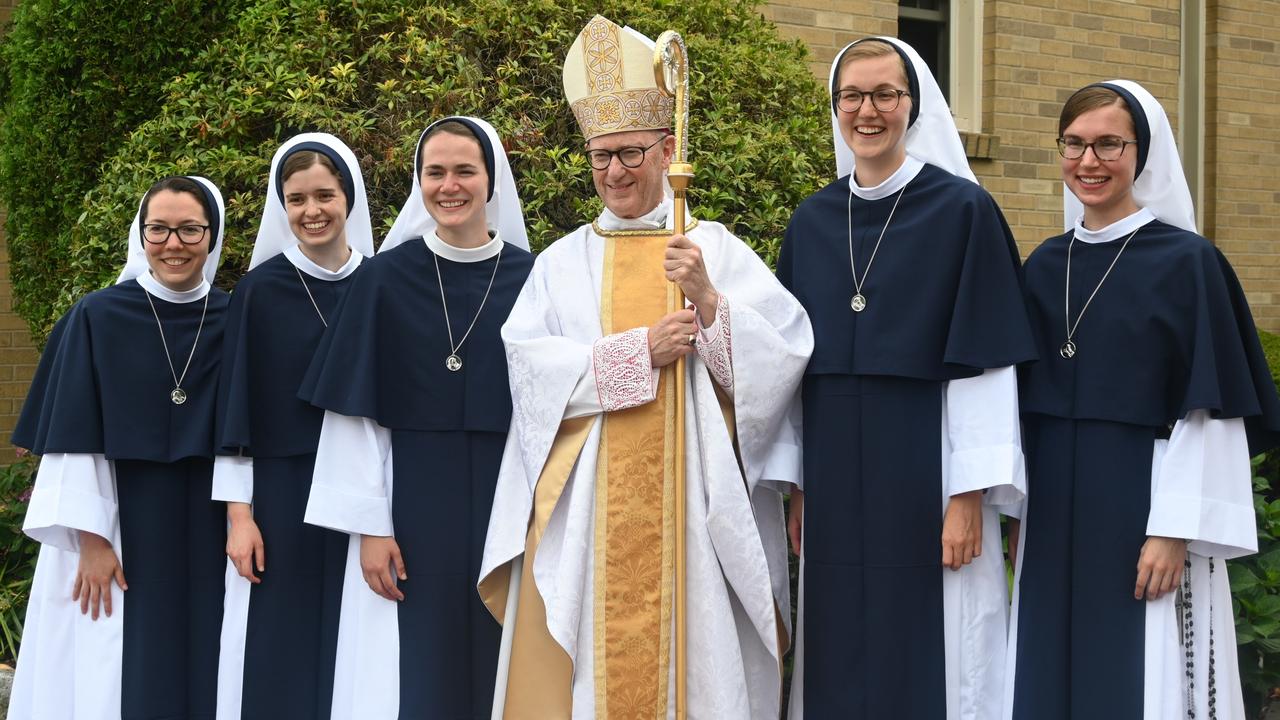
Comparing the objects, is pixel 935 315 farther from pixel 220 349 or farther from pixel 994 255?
pixel 220 349

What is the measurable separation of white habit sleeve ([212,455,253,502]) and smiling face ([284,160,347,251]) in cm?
76

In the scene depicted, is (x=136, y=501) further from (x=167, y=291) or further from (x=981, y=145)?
(x=981, y=145)

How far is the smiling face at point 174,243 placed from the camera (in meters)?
4.32

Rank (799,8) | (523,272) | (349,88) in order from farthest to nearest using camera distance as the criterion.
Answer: (799,8) → (349,88) → (523,272)

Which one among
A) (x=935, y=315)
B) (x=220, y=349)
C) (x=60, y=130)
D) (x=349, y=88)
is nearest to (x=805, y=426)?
(x=935, y=315)

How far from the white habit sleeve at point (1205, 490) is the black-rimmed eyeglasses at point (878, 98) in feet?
4.00

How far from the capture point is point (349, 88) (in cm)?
535

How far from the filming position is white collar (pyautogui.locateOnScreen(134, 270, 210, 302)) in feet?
14.4

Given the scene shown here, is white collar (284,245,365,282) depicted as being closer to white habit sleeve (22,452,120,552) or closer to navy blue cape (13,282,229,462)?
navy blue cape (13,282,229,462)

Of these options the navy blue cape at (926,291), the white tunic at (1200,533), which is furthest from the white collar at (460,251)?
the white tunic at (1200,533)

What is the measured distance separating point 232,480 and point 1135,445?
2745 millimetres

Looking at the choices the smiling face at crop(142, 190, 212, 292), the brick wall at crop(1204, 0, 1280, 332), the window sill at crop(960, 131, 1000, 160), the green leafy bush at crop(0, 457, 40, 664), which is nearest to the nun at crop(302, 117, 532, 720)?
the smiling face at crop(142, 190, 212, 292)

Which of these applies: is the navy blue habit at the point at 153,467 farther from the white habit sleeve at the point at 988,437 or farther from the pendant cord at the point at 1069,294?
the pendant cord at the point at 1069,294

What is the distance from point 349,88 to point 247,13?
2.30 feet
